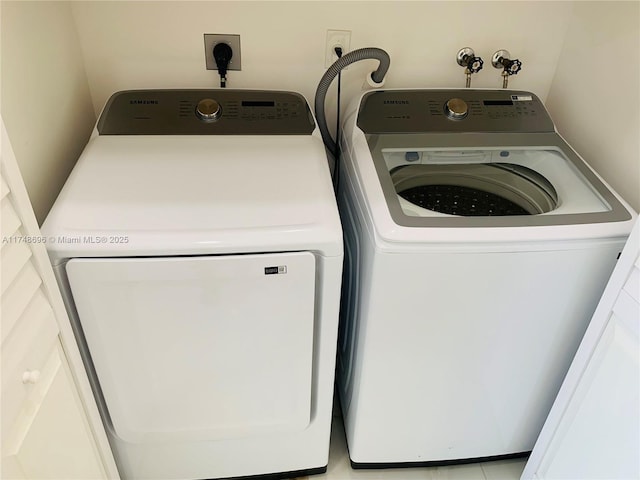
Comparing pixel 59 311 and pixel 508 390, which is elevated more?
pixel 59 311

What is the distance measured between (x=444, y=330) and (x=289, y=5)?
103 cm

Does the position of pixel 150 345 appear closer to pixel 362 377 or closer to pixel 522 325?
pixel 362 377

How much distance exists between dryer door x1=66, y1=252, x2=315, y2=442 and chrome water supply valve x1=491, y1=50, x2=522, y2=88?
0.98 meters

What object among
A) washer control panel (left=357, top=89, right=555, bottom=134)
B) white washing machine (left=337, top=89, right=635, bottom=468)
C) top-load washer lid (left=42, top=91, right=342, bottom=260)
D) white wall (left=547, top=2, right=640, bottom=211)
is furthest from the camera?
washer control panel (left=357, top=89, right=555, bottom=134)

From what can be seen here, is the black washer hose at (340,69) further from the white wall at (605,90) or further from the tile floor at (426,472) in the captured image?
the tile floor at (426,472)

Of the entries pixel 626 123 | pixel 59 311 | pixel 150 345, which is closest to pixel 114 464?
pixel 150 345

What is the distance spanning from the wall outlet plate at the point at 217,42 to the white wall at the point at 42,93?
1.23 ft

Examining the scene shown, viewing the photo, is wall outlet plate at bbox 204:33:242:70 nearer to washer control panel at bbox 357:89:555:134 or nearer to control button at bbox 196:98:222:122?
control button at bbox 196:98:222:122

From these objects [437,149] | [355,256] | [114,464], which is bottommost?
[114,464]

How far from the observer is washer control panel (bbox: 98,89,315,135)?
1526mm

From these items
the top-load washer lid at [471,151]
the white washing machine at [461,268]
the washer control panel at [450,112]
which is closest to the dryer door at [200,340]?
the white washing machine at [461,268]

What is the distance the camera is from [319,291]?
49.5 inches

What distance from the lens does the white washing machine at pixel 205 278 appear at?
115 cm

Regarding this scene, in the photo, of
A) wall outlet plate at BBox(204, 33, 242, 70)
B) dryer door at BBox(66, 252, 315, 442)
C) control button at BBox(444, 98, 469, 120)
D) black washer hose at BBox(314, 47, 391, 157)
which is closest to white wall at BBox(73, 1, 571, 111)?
wall outlet plate at BBox(204, 33, 242, 70)
